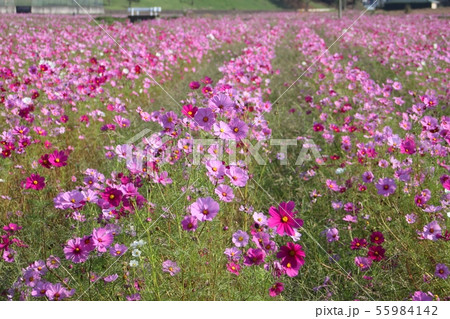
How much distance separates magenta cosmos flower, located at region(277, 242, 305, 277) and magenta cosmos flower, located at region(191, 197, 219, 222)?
0.32 m

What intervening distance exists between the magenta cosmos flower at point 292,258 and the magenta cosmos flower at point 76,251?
829mm

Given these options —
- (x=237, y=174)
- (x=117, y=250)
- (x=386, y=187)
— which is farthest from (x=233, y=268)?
(x=386, y=187)

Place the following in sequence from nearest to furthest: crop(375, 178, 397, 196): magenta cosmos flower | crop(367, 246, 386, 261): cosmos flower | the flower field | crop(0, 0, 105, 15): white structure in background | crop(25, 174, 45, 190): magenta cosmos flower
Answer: the flower field
crop(367, 246, 386, 261): cosmos flower
crop(25, 174, 45, 190): magenta cosmos flower
crop(375, 178, 397, 196): magenta cosmos flower
crop(0, 0, 105, 15): white structure in background

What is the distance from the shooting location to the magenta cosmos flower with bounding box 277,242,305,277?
165 cm

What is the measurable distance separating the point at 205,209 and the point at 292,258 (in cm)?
41

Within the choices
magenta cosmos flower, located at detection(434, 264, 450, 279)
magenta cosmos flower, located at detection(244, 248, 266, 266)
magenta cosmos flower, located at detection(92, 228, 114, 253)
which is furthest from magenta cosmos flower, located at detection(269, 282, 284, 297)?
magenta cosmos flower, located at detection(434, 264, 450, 279)

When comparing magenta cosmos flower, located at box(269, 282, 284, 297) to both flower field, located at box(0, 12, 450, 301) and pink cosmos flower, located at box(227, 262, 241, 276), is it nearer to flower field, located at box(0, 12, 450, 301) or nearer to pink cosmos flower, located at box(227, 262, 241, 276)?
flower field, located at box(0, 12, 450, 301)

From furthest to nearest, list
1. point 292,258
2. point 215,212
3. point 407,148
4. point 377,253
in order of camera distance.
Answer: point 407,148, point 377,253, point 215,212, point 292,258

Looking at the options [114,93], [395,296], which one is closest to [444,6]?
[114,93]

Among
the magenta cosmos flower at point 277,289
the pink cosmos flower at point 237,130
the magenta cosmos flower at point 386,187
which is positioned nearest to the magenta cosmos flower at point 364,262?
the magenta cosmos flower at point 386,187

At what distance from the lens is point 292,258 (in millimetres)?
1658

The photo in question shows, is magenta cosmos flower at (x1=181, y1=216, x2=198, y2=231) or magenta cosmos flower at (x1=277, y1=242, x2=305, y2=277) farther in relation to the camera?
magenta cosmos flower at (x1=181, y1=216, x2=198, y2=231)

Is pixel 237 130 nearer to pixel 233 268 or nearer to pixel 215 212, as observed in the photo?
pixel 215 212

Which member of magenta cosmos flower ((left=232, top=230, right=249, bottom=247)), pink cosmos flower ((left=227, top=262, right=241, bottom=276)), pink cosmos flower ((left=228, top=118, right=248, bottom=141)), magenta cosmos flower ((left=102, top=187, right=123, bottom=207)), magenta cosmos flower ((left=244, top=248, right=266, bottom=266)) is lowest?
pink cosmos flower ((left=227, top=262, right=241, bottom=276))
